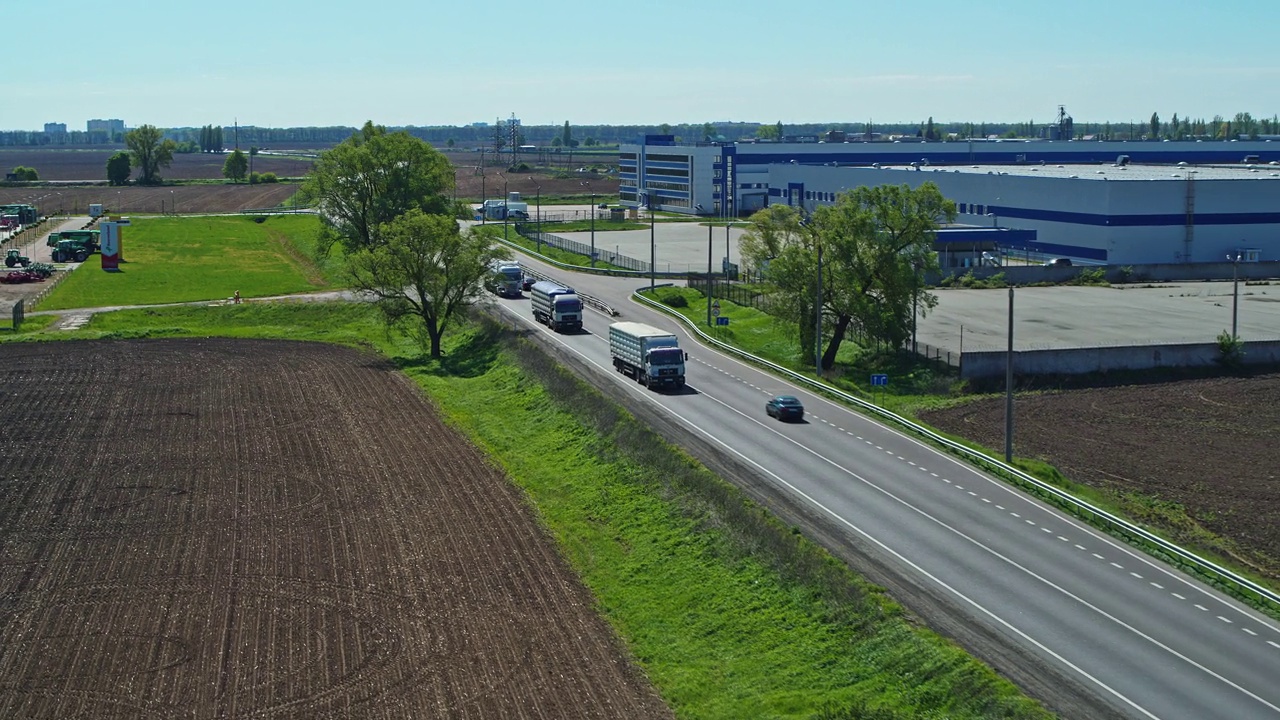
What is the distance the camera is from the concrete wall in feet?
189

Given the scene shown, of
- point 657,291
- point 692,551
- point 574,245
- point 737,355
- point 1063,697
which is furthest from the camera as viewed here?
point 574,245

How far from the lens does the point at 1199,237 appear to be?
100750 mm

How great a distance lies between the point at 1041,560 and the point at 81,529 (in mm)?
26149

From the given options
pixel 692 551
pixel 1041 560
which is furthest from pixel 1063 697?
pixel 692 551

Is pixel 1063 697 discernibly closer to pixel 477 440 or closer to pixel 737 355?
pixel 477 440

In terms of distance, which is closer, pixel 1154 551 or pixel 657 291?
pixel 1154 551

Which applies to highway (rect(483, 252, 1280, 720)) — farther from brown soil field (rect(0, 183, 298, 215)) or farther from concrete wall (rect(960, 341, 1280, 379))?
brown soil field (rect(0, 183, 298, 215))

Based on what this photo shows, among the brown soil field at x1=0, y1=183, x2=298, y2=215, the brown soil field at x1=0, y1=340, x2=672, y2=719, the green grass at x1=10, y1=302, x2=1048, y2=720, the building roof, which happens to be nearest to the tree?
the brown soil field at x1=0, y1=340, x2=672, y2=719

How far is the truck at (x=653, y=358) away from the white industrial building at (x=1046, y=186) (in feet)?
155

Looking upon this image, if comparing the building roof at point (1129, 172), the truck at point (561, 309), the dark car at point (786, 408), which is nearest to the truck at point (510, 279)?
the truck at point (561, 309)

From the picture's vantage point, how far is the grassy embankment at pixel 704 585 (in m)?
24.6

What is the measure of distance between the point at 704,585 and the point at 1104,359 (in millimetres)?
34664

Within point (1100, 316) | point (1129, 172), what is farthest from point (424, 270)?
point (1129, 172)

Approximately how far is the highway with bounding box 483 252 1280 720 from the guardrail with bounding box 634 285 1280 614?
437 millimetres
